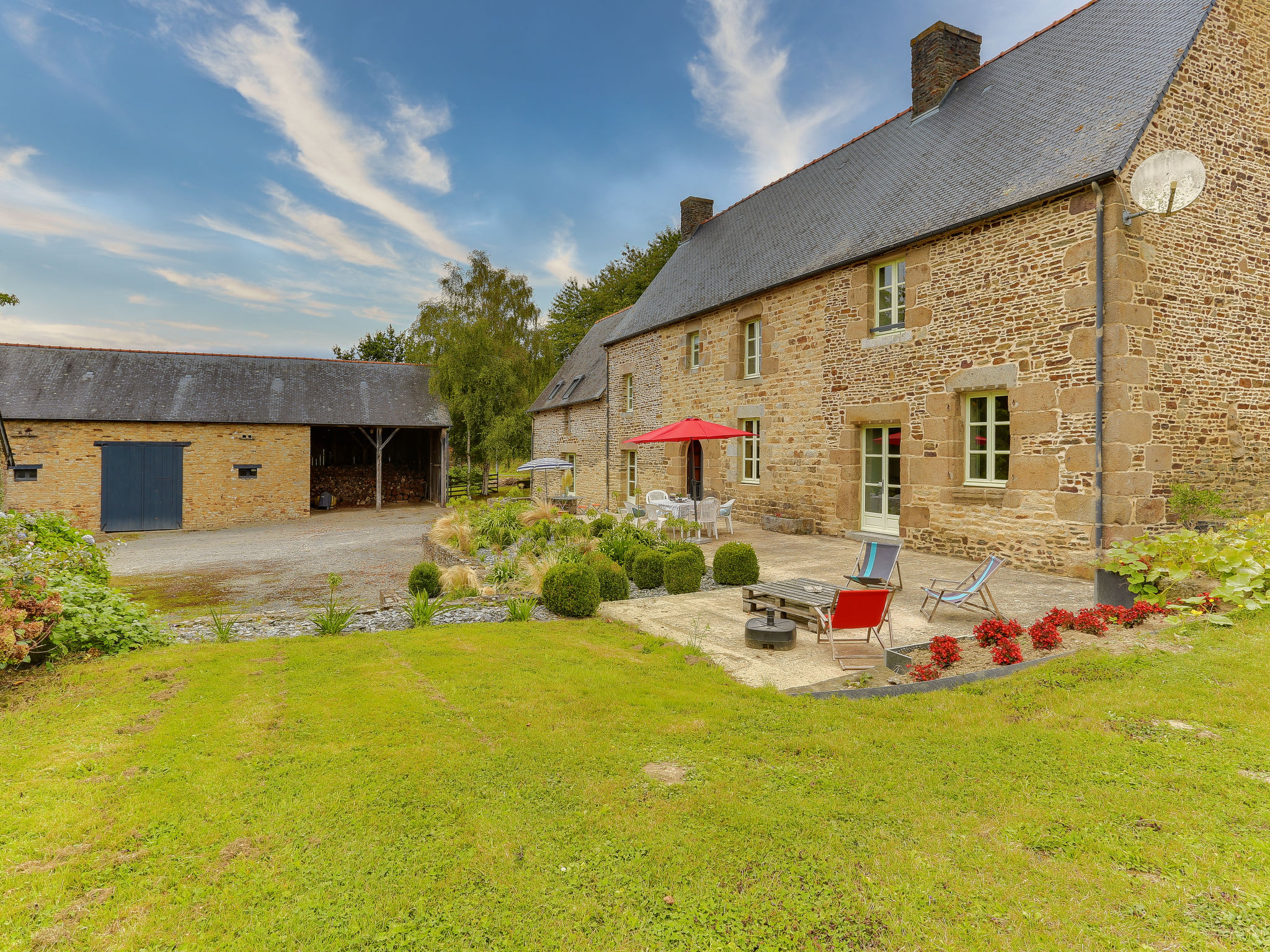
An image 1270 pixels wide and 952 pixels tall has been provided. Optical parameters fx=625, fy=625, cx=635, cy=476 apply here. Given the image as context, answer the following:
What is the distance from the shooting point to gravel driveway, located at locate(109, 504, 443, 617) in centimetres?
977

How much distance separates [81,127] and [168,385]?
1334 cm

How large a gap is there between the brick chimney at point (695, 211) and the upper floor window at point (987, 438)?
43.6 feet

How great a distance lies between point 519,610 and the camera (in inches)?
263

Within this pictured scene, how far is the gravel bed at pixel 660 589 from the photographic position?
8.05 meters

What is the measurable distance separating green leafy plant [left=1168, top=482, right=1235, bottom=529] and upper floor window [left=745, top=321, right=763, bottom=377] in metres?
7.66

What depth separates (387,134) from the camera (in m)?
14.1

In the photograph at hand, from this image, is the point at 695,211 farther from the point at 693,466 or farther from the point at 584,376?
the point at 693,466

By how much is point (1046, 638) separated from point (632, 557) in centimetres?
513

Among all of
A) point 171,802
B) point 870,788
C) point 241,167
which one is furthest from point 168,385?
point 870,788

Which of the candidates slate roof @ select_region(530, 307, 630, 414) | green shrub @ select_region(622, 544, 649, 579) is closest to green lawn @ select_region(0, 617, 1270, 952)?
green shrub @ select_region(622, 544, 649, 579)

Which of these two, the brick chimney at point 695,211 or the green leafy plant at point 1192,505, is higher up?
the brick chimney at point 695,211

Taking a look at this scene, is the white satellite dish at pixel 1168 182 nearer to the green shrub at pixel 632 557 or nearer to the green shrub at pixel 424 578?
the green shrub at pixel 632 557

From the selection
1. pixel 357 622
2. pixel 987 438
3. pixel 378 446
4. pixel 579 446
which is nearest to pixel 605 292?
pixel 579 446

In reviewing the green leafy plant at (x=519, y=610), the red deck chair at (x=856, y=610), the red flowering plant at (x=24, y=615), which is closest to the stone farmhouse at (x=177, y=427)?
the green leafy plant at (x=519, y=610)
